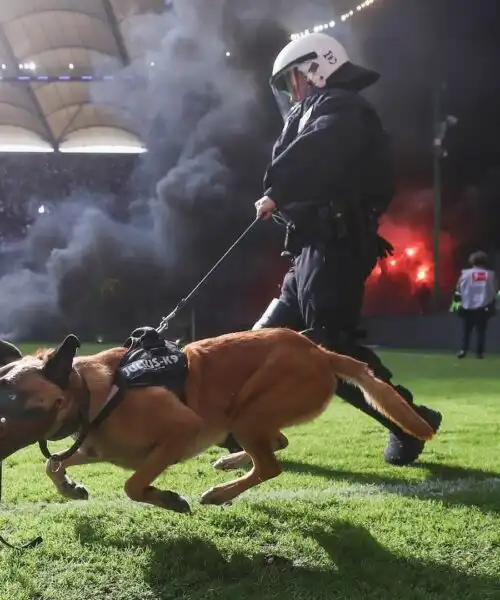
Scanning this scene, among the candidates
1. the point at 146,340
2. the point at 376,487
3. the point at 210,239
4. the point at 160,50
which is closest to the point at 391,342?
the point at 210,239

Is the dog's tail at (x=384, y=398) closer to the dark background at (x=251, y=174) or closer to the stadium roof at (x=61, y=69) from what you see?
the dark background at (x=251, y=174)

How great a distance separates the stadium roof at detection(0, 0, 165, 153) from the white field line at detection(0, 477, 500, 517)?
17275mm

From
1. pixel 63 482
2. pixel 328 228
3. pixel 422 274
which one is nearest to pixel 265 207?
pixel 328 228

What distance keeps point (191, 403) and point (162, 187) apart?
17.5 metres

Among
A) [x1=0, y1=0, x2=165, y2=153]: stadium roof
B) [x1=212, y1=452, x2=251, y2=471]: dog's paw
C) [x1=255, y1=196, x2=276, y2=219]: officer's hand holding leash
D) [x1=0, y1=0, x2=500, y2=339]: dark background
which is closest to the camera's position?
[x1=212, y1=452, x2=251, y2=471]: dog's paw

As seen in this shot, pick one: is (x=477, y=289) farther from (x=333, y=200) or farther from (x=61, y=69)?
(x=61, y=69)

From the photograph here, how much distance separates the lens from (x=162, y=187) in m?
19.4

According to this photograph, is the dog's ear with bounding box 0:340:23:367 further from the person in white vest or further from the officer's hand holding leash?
the person in white vest

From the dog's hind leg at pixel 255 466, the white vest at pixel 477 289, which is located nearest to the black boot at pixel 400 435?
the dog's hind leg at pixel 255 466

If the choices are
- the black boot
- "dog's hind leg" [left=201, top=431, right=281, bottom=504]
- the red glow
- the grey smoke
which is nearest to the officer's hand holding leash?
the black boot

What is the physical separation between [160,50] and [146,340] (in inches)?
721

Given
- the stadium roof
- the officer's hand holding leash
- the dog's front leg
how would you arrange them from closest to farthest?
the dog's front leg, the officer's hand holding leash, the stadium roof

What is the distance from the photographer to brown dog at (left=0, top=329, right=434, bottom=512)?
2047 millimetres

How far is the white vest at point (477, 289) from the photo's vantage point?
1136 centimetres
